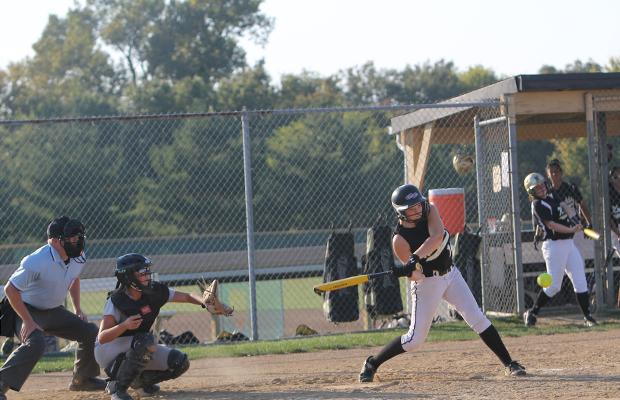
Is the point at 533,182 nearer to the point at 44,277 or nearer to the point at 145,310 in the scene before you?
the point at 145,310

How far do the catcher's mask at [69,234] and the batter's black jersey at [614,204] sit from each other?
24.9 feet

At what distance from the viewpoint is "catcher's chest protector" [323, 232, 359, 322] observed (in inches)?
527

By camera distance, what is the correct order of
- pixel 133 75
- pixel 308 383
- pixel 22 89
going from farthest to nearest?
pixel 133 75, pixel 22 89, pixel 308 383

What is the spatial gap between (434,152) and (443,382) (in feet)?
61.7

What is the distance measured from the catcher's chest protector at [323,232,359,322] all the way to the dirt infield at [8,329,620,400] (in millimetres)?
1882

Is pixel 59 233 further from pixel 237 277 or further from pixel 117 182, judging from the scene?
pixel 117 182

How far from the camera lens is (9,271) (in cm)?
1702

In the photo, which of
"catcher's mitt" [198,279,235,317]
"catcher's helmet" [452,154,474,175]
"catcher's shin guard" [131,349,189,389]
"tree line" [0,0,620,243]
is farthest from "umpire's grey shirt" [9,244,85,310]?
"tree line" [0,0,620,243]

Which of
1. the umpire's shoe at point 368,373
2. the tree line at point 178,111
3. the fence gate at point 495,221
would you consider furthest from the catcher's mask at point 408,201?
the tree line at point 178,111

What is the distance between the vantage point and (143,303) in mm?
8297

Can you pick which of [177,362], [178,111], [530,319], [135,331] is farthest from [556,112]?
[178,111]

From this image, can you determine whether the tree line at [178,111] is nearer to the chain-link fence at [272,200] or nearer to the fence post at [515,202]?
the chain-link fence at [272,200]

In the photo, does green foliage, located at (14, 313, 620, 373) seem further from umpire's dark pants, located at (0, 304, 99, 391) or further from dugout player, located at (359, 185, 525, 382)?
dugout player, located at (359, 185, 525, 382)

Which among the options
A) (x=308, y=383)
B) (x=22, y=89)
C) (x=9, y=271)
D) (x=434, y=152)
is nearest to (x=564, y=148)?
(x=434, y=152)
